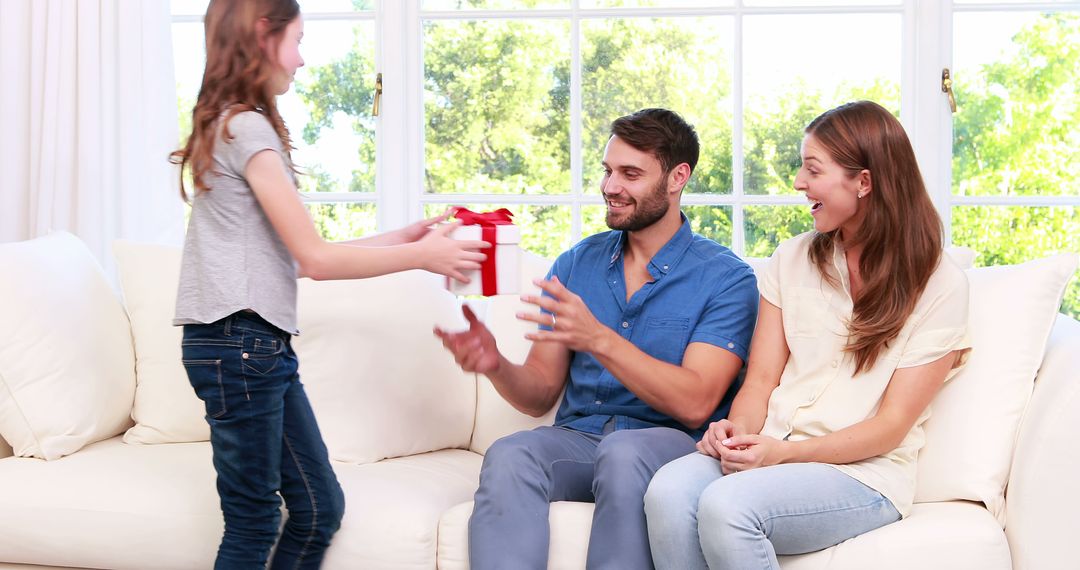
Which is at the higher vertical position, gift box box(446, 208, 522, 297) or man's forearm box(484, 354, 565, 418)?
gift box box(446, 208, 522, 297)

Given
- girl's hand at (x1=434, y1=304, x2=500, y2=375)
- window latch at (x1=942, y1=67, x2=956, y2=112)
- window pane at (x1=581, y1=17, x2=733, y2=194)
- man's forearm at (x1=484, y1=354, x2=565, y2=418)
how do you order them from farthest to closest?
window pane at (x1=581, y1=17, x2=733, y2=194), window latch at (x1=942, y1=67, x2=956, y2=112), man's forearm at (x1=484, y1=354, x2=565, y2=418), girl's hand at (x1=434, y1=304, x2=500, y2=375)

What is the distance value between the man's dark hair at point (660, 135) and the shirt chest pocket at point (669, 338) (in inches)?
12.8

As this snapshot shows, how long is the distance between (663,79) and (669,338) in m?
1.28

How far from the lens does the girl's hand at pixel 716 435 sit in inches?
75.7

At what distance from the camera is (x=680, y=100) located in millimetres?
3213

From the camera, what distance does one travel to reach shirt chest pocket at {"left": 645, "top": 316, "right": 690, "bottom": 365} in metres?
2.16

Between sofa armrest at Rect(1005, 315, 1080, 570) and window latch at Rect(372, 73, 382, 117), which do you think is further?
window latch at Rect(372, 73, 382, 117)

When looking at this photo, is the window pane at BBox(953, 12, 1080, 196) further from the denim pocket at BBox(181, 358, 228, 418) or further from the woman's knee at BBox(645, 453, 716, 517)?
the denim pocket at BBox(181, 358, 228, 418)

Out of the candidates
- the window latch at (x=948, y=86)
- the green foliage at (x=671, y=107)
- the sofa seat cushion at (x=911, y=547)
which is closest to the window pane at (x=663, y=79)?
the green foliage at (x=671, y=107)

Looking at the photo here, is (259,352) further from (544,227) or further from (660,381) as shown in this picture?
(544,227)

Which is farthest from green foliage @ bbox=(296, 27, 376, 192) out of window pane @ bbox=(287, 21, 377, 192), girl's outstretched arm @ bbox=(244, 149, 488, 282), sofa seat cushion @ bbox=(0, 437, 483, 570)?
girl's outstretched arm @ bbox=(244, 149, 488, 282)

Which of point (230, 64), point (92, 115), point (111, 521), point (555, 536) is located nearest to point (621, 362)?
point (555, 536)

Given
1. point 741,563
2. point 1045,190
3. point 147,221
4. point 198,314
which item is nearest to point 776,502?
point 741,563

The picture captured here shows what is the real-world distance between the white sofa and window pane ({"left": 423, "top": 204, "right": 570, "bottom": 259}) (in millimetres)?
746
